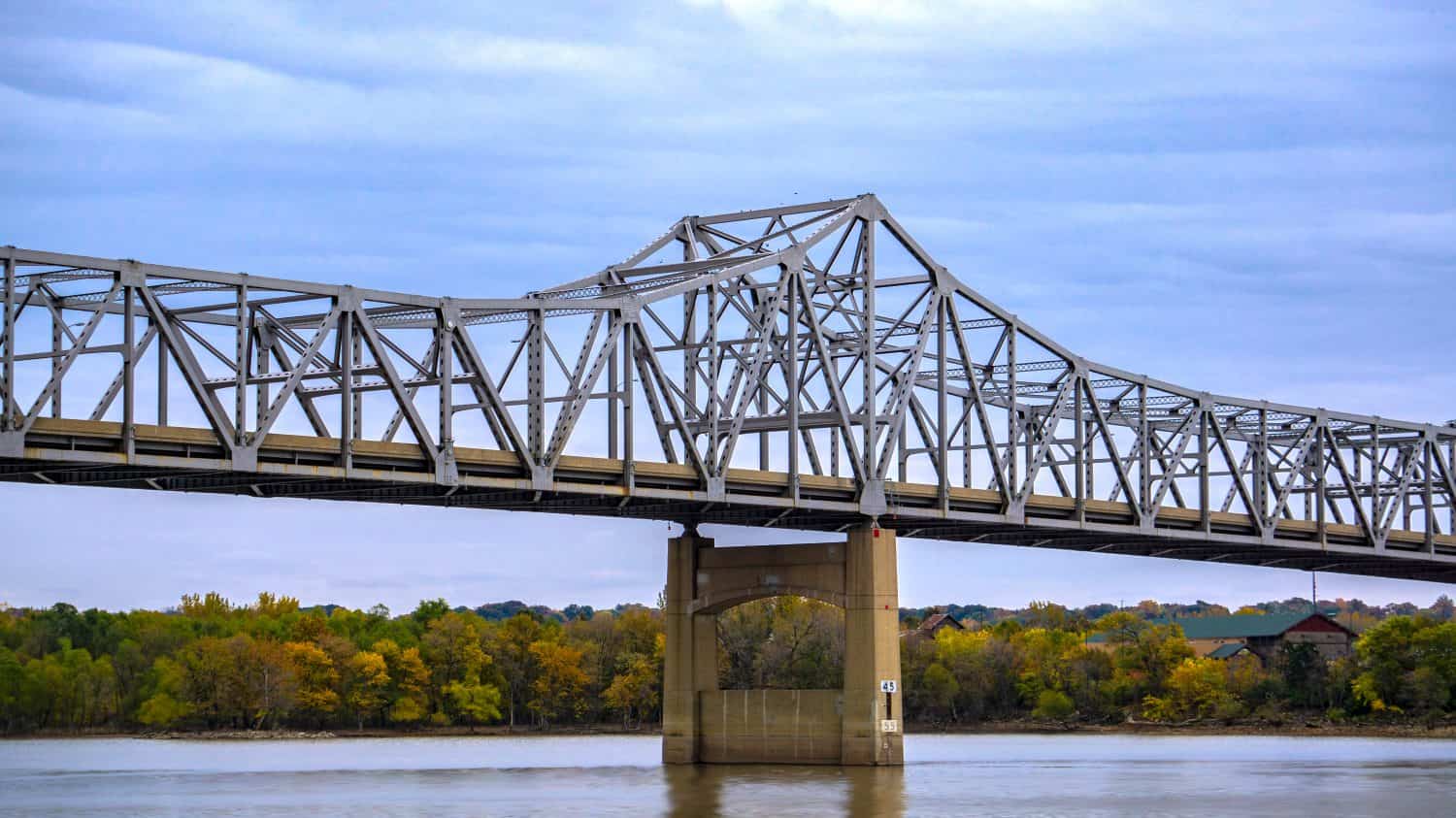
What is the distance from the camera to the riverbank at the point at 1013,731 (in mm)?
147000

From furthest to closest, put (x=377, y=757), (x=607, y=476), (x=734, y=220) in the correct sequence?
(x=377, y=757) → (x=734, y=220) → (x=607, y=476)

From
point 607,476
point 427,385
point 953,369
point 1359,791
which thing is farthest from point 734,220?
point 1359,791

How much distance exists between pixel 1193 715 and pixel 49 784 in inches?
4273

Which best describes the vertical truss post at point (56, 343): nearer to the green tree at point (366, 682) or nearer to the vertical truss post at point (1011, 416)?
the vertical truss post at point (1011, 416)

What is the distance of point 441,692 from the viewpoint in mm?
170250

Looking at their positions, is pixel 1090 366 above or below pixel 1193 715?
above

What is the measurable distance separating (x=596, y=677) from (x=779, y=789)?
105499 millimetres

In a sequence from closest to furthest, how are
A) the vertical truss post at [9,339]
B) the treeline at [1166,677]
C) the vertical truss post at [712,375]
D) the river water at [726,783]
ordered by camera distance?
1. the vertical truss post at [9,339]
2. the river water at [726,783]
3. the vertical truss post at [712,375]
4. the treeline at [1166,677]

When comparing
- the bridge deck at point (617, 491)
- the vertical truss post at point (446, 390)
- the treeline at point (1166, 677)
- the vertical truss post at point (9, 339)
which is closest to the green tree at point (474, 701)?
the treeline at point (1166, 677)

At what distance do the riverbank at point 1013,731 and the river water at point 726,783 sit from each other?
21.4 metres

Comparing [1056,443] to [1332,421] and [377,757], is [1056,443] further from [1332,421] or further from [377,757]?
[377,757]

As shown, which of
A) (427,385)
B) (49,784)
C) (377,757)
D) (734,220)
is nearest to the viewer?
(427,385)

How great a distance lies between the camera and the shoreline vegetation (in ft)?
515

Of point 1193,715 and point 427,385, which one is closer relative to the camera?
point 427,385
